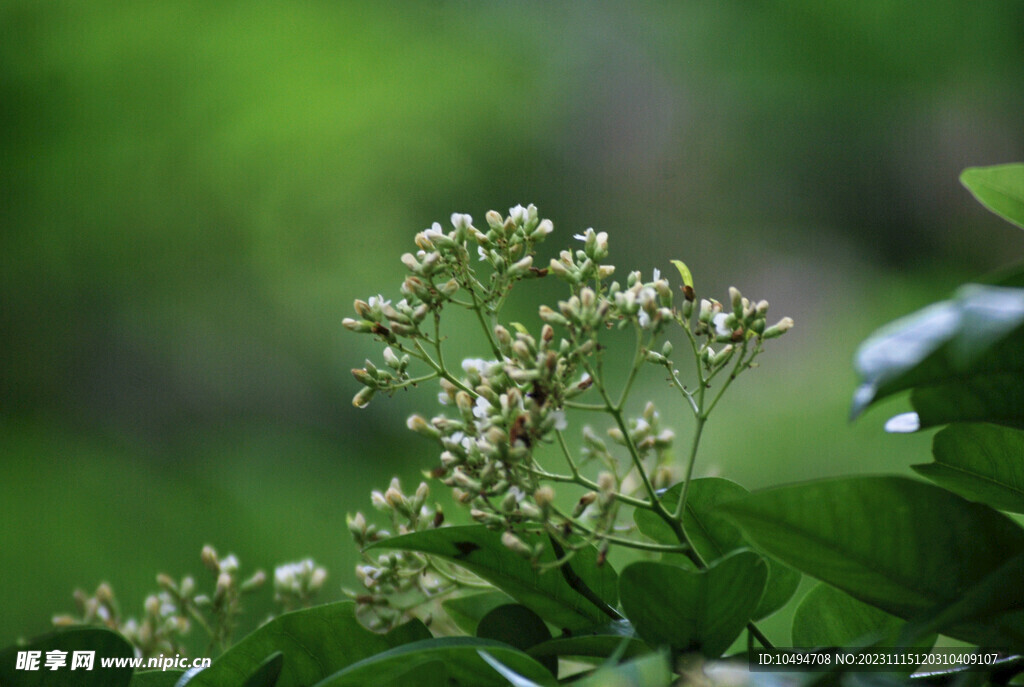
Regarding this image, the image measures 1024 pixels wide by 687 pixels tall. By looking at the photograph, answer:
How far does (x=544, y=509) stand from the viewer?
0.92ft

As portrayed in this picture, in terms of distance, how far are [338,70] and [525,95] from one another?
52cm

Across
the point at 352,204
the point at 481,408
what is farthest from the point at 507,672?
the point at 352,204

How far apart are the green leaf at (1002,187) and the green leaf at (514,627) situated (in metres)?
0.23

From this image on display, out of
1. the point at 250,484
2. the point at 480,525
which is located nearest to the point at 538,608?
the point at 480,525

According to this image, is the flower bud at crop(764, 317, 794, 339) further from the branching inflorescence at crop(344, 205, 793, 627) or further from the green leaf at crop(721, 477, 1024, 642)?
the green leaf at crop(721, 477, 1024, 642)

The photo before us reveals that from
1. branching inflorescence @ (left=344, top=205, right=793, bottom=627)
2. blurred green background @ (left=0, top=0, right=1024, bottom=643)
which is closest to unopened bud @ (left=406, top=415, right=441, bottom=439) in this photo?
branching inflorescence @ (left=344, top=205, right=793, bottom=627)

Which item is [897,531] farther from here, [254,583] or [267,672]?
[254,583]

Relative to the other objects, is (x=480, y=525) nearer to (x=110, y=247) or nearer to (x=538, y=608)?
(x=538, y=608)

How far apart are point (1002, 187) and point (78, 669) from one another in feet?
1.25

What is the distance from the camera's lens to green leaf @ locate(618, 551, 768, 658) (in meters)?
0.24

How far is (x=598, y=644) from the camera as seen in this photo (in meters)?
0.27

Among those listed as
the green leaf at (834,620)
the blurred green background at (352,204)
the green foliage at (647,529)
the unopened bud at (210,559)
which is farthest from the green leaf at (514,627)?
the blurred green background at (352,204)

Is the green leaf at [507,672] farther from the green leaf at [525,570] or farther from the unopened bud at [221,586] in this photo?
the unopened bud at [221,586]

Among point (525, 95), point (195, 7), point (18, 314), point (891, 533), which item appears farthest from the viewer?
point (525, 95)
